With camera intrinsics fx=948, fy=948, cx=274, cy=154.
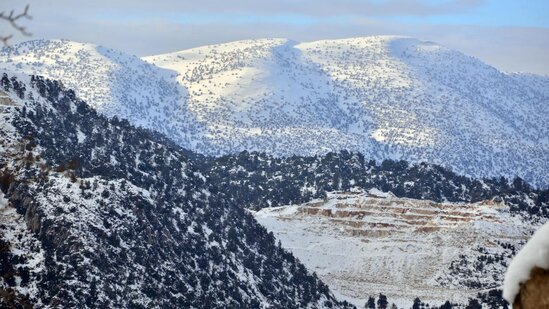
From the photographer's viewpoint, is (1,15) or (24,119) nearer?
(1,15)

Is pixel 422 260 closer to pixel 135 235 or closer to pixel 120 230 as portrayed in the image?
pixel 135 235

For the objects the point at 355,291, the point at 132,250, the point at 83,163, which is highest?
the point at 83,163

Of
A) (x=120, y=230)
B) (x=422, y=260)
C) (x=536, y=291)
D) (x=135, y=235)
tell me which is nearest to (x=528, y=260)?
(x=536, y=291)

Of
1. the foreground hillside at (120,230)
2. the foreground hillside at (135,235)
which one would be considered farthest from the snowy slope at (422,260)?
the foreground hillside at (120,230)

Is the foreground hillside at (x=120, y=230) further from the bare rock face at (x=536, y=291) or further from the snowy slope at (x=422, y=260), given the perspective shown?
the bare rock face at (x=536, y=291)

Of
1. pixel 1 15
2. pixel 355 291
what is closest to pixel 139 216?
pixel 355 291

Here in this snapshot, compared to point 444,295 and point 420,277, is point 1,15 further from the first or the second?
point 420,277
